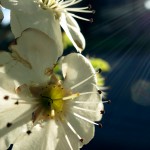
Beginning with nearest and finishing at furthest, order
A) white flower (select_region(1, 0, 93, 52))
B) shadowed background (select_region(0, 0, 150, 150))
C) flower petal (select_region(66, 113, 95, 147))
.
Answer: white flower (select_region(1, 0, 93, 52)) → flower petal (select_region(66, 113, 95, 147)) → shadowed background (select_region(0, 0, 150, 150))

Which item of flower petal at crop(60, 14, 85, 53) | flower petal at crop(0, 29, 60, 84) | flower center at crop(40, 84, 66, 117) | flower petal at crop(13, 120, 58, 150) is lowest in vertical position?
flower petal at crop(13, 120, 58, 150)

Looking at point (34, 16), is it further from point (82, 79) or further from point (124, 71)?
point (124, 71)

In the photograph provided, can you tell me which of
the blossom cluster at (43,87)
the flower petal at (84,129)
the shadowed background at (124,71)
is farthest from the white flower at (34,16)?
the shadowed background at (124,71)

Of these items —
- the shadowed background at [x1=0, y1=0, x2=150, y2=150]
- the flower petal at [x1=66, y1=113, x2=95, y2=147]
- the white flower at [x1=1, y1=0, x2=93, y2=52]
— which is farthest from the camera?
the shadowed background at [x1=0, y1=0, x2=150, y2=150]

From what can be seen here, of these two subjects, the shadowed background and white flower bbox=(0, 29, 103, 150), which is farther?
the shadowed background

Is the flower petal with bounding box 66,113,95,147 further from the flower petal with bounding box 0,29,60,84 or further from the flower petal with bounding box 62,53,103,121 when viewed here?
the flower petal with bounding box 0,29,60,84

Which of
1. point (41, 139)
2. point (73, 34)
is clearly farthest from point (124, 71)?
point (41, 139)

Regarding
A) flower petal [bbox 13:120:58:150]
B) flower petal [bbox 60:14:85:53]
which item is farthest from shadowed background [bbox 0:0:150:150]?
flower petal [bbox 13:120:58:150]

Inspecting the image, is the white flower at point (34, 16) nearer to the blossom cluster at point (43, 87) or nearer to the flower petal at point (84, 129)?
the blossom cluster at point (43, 87)
